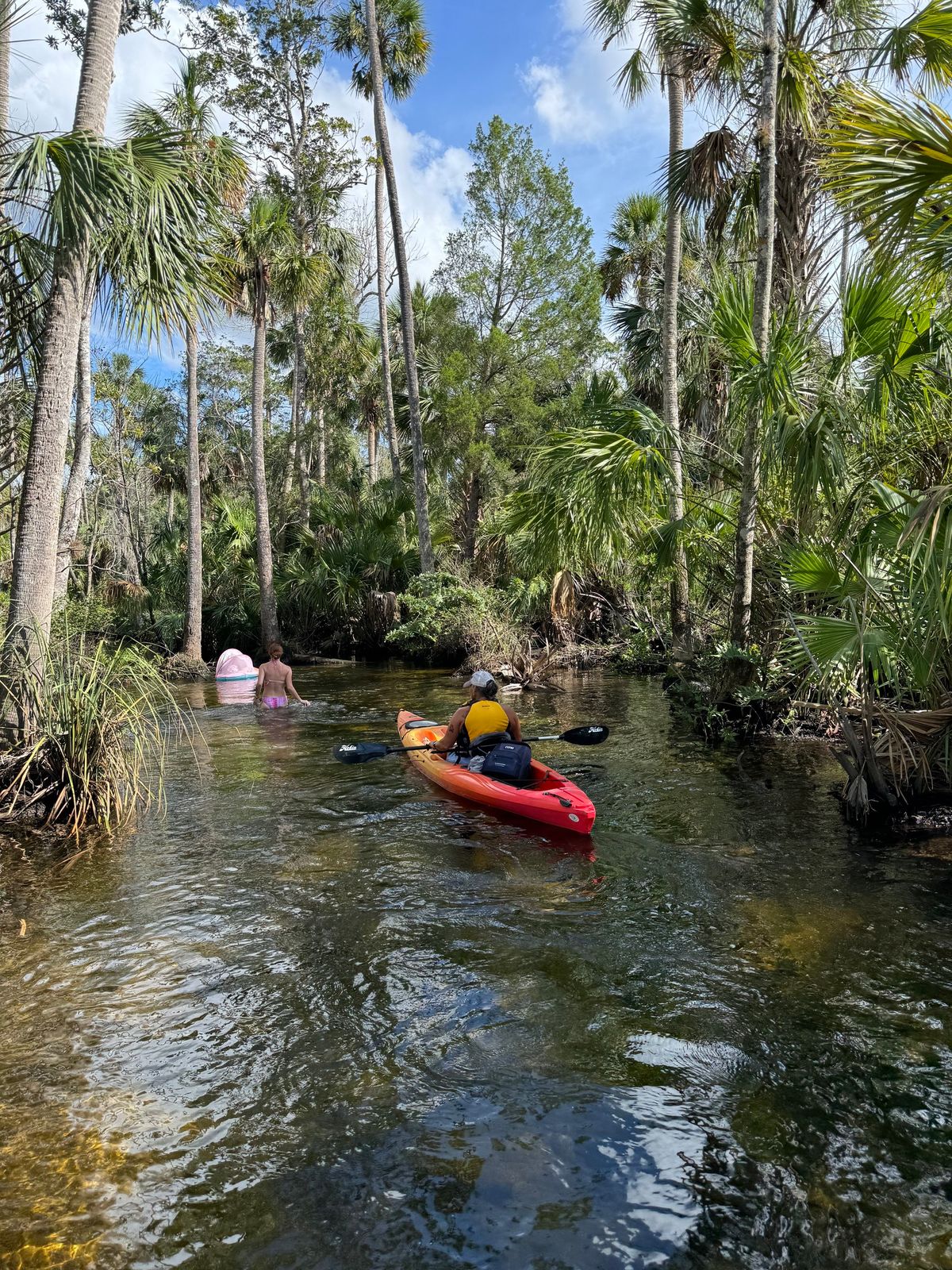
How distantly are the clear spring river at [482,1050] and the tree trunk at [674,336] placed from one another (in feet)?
19.3

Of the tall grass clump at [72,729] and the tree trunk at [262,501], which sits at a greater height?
the tree trunk at [262,501]

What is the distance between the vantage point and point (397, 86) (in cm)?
2431

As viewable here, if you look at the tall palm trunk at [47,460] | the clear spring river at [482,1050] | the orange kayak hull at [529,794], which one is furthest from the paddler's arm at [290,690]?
the tall palm trunk at [47,460]

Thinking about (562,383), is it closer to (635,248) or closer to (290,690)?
(635,248)

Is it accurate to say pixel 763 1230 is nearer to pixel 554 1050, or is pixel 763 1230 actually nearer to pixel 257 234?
pixel 554 1050

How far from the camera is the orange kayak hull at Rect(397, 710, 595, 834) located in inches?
275

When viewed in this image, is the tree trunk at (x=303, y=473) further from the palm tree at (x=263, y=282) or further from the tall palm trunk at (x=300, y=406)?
the palm tree at (x=263, y=282)

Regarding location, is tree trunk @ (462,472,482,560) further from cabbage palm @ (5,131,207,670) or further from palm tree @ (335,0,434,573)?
cabbage palm @ (5,131,207,670)

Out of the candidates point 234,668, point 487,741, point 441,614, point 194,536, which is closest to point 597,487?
point 487,741

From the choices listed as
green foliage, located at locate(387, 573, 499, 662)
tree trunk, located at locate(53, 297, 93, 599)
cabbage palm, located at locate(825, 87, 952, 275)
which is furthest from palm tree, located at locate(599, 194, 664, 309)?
cabbage palm, located at locate(825, 87, 952, 275)

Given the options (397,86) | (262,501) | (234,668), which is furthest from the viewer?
(397,86)

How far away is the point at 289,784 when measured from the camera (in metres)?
9.27

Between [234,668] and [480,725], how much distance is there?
11474 mm

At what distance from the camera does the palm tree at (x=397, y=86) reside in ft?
68.1
